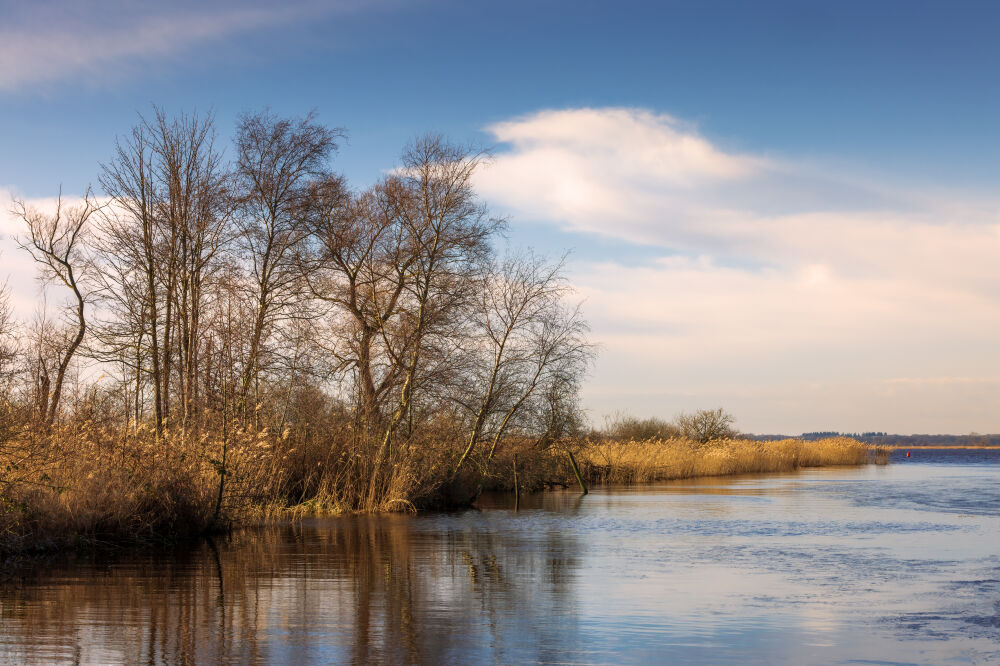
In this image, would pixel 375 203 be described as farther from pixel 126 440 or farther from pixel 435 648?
pixel 435 648

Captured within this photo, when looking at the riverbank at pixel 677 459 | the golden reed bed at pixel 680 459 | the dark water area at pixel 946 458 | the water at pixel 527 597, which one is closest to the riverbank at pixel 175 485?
the water at pixel 527 597

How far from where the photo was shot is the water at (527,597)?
8.53 meters

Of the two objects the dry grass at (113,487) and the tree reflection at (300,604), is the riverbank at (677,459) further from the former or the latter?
the tree reflection at (300,604)

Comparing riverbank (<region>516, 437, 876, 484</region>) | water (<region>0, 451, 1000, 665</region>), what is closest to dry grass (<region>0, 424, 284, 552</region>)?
water (<region>0, 451, 1000, 665</region>)

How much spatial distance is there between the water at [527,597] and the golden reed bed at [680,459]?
75.5 feet

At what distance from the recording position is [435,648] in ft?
27.7

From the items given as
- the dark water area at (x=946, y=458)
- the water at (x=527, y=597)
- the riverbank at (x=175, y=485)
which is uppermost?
the riverbank at (x=175, y=485)

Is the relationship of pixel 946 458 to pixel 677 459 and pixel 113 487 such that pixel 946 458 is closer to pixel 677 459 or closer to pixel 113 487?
pixel 677 459

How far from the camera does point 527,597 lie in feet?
37.8

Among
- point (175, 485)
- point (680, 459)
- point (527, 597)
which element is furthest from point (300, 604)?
point (680, 459)

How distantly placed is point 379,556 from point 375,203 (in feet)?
62.3

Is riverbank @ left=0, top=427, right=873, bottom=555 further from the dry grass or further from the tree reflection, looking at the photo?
the tree reflection

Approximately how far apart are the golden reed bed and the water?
75.5 feet

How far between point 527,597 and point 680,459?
37587 millimetres
